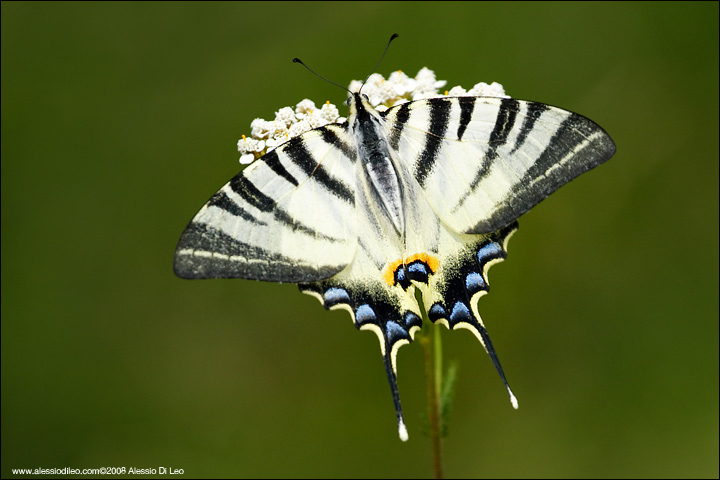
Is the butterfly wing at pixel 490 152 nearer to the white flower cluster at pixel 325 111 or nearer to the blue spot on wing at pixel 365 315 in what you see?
the white flower cluster at pixel 325 111

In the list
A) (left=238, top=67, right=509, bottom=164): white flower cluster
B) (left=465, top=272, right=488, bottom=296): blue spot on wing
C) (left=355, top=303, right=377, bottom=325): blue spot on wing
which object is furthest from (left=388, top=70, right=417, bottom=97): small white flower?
(left=355, top=303, right=377, bottom=325): blue spot on wing

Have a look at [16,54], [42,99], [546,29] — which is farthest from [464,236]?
[16,54]

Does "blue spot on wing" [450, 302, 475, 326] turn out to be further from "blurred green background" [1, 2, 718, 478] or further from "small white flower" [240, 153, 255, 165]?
"blurred green background" [1, 2, 718, 478]

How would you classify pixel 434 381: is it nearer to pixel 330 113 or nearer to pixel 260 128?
pixel 330 113

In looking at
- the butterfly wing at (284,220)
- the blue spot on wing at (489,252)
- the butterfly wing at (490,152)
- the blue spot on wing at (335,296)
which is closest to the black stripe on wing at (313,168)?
the butterfly wing at (284,220)

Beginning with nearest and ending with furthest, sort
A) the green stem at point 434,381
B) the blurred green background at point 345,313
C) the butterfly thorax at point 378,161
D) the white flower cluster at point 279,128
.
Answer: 1. the butterfly thorax at point 378,161
2. the green stem at point 434,381
3. the white flower cluster at point 279,128
4. the blurred green background at point 345,313

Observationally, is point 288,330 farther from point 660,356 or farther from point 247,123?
point 660,356

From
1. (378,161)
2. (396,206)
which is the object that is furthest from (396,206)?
(378,161)
